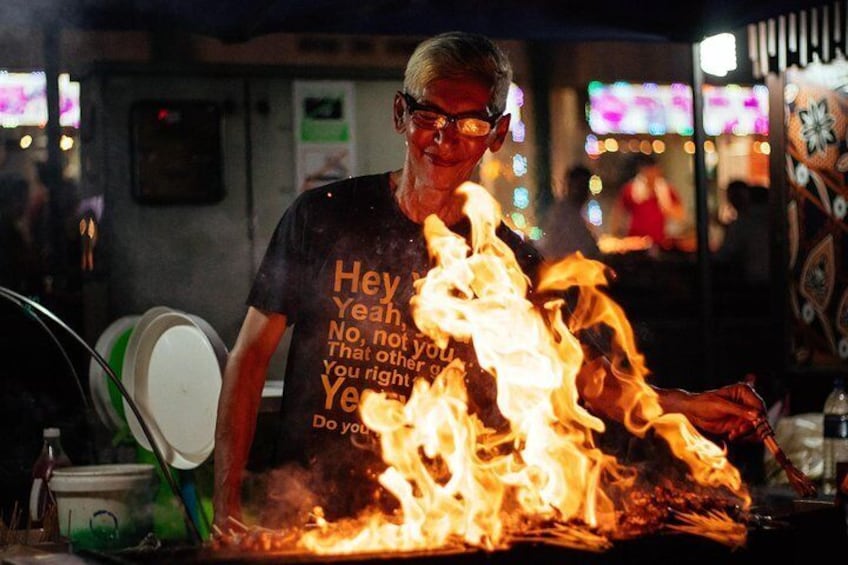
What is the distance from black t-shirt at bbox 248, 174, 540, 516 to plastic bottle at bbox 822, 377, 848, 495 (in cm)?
195

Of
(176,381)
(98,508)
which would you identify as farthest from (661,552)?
(176,381)

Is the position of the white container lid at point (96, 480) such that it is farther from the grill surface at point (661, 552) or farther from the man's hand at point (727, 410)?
the man's hand at point (727, 410)

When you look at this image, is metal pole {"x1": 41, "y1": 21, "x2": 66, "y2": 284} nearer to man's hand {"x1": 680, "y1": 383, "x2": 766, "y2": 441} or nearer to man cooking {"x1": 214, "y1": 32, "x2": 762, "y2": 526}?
man cooking {"x1": 214, "y1": 32, "x2": 762, "y2": 526}

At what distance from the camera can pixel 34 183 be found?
8258 millimetres

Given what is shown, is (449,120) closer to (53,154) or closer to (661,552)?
(661,552)

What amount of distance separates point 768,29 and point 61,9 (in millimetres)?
3646

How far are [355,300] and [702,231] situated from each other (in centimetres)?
381

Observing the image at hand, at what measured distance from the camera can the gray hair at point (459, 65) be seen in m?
3.29

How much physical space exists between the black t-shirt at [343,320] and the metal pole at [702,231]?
3554mm

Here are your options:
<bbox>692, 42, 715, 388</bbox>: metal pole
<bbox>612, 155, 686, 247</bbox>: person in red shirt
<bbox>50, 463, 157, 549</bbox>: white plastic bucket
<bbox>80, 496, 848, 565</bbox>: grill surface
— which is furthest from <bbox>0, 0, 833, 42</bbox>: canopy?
<bbox>612, 155, 686, 247</bbox>: person in red shirt

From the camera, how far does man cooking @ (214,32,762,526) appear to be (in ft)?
10.7

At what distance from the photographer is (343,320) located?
3299 mm

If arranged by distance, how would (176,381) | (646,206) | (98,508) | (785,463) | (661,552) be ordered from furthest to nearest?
(646,206) < (176,381) < (98,508) < (785,463) < (661,552)

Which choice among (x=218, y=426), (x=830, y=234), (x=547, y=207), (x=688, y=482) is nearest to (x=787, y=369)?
(x=830, y=234)
